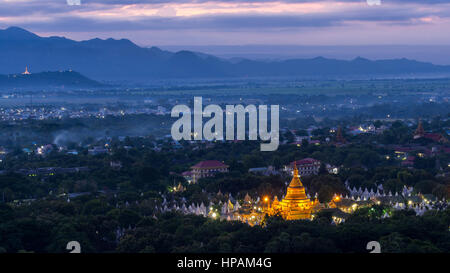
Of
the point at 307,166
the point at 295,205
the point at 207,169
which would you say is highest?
the point at 295,205

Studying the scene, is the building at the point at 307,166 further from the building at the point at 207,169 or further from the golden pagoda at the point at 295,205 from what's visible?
the golden pagoda at the point at 295,205

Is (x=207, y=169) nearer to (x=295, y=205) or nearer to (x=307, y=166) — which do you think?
(x=307, y=166)

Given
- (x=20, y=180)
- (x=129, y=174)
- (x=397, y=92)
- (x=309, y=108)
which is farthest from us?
(x=397, y=92)

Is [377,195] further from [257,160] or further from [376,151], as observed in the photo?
[376,151]

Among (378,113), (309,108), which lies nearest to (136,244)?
(378,113)

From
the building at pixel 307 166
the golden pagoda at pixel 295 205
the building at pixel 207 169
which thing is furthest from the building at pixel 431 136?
the golden pagoda at pixel 295 205

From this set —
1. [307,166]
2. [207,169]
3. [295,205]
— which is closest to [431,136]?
[307,166]
